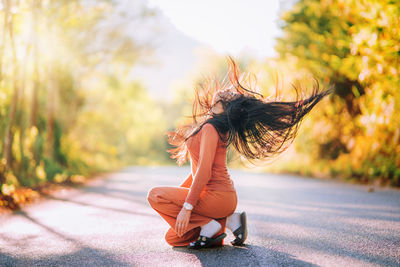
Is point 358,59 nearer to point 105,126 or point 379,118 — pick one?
point 379,118

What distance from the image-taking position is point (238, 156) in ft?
15.2

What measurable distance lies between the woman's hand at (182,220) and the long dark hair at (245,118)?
0.74 metres

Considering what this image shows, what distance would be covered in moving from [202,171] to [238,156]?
2.16 feet

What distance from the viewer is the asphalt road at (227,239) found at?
3822mm

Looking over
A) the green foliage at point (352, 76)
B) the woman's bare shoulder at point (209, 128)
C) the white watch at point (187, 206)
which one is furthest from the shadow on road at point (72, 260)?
the green foliage at point (352, 76)

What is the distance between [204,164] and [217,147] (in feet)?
0.92

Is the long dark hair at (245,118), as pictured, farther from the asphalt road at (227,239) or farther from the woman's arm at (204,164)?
the asphalt road at (227,239)

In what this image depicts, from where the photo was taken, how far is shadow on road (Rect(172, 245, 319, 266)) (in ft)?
12.0

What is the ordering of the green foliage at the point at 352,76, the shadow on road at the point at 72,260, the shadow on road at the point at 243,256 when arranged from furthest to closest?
the green foliage at the point at 352,76
the shadow on road at the point at 72,260
the shadow on road at the point at 243,256

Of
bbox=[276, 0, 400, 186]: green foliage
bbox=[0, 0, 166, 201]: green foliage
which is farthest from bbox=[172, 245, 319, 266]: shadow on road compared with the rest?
bbox=[0, 0, 166, 201]: green foliage

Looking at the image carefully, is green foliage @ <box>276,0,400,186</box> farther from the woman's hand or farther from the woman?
the woman's hand

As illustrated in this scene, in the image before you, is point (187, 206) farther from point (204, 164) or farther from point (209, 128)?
point (209, 128)

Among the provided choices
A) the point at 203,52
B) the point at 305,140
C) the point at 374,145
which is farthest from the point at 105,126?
the point at 203,52

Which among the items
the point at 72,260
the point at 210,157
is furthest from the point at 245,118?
the point at 72,260
